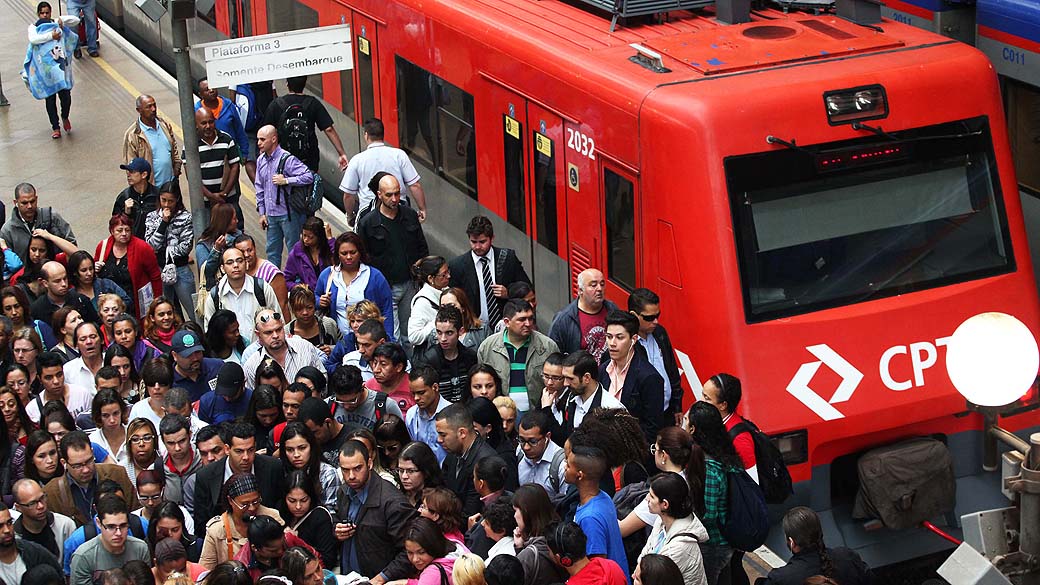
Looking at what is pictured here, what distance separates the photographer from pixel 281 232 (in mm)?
13852

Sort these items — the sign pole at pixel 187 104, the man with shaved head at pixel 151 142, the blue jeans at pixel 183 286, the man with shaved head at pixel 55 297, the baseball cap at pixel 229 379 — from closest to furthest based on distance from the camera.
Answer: the baseball cap at pixel 229 379, the man with shaved head at pixel 55 297, the sign pole at pixel 187 104, the blue jeans at pixel 183 286, the man with shaved head at pixel 151 142

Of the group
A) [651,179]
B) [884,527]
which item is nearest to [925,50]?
[651,179]

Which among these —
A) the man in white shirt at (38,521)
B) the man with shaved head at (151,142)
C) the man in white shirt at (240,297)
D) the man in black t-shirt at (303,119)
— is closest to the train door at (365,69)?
the man in black t-shirt at (303,119)

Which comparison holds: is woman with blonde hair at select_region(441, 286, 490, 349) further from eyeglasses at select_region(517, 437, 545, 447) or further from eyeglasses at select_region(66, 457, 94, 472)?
eyeglasses at select_region(66, 457, 94, 472)

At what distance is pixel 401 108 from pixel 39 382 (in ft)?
15.3

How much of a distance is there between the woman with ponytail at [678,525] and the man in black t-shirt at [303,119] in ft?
25.8

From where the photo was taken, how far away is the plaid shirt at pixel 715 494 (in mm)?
7922

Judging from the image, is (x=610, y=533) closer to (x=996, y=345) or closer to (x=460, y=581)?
(x=460, y=581)

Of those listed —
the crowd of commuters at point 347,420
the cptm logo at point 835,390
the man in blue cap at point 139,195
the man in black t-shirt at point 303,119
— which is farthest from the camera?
the man in black t-shirt at point 303,119

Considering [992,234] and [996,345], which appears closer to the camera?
[996,345]

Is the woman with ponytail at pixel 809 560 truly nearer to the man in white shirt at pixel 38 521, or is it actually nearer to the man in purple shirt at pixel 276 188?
the man in white shirt at pixel 38 521

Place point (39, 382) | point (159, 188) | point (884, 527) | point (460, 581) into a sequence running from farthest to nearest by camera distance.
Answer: point (159, 188)
point (39, 382)
point (884, 527)
point (460, 581)

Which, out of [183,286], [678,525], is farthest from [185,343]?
[678,525]

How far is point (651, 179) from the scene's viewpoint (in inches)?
377
